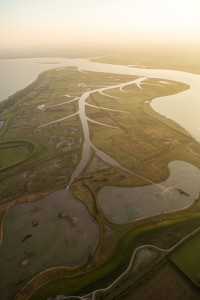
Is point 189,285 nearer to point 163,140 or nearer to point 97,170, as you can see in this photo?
point 97,170

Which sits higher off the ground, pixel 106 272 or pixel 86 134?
pixel 86 134

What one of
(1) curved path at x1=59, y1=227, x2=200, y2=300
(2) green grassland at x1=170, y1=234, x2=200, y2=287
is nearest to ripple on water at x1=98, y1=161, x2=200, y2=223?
(1) curved path at x1=59, y1=227, x2=200, y2=300

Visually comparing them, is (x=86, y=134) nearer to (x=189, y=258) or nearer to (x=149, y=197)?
(x=149, y=197)

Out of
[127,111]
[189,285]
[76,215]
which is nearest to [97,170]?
[76,215]

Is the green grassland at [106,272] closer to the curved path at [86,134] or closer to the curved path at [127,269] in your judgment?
the curved path at [127,269]

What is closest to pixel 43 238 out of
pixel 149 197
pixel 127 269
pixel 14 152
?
pixel 127 269

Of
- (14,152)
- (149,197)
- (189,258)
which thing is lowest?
(14,152)

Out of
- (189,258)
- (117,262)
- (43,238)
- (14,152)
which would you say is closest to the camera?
(189,258)

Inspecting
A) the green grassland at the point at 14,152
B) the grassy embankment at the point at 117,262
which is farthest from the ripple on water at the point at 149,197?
the green grassland at the point at 14,152

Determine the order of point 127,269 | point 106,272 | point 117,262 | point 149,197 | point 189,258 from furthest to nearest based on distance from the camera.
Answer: point 149,197 < point 117,262 < point 189,258 < point 127,269 < point 106,272
